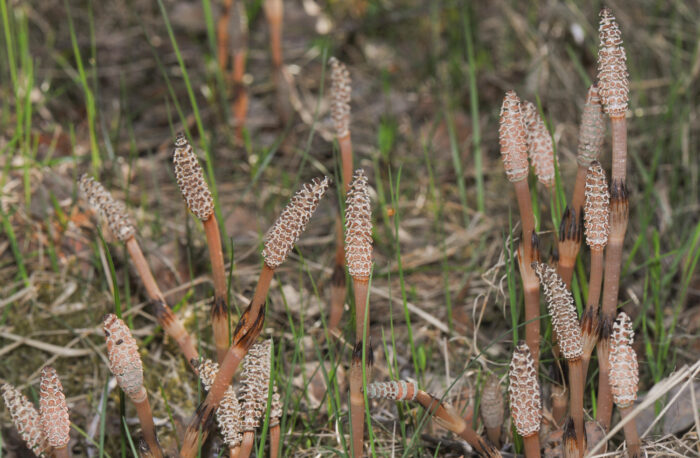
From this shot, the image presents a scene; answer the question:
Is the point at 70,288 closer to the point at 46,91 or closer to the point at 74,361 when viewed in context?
the point at 74,361

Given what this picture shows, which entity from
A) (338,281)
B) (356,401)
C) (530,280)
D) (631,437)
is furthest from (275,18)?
(631,437)

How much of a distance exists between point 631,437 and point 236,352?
0.83 metres

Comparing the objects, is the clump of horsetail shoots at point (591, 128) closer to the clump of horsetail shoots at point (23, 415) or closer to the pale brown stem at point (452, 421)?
the pale brown stem at point (452, 421)

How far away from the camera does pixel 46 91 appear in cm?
320

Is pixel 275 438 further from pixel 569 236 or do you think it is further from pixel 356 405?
pixel 569 236

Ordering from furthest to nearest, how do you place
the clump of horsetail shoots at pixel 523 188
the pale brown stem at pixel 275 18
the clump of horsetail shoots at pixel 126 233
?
1. the pale brown stem at pixel 275 18
2. the clump of horsetail shoots at pixel 126 233
3. the clump of horsetail shoots at pixel 523 188

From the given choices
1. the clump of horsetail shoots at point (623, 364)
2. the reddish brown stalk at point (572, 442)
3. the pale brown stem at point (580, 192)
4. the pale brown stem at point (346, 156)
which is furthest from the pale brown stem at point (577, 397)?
the pale brown stem at point (346, 156)

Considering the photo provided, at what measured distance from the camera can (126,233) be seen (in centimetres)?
180

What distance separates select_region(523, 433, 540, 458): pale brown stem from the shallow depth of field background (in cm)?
27

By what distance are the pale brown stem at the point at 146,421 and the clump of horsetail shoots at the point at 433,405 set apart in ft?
1.53

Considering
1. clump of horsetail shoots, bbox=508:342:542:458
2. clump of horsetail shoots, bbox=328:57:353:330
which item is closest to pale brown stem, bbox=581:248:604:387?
clump of horsetail shoots, bbox=508:342:542:458

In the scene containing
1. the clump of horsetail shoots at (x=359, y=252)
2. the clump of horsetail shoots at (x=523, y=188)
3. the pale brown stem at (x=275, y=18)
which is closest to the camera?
the clump of horsetail shoots at (x=359, y=252)

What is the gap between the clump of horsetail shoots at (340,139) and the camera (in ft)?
6.37

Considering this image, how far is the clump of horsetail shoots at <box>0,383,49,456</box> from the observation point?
5.11 feet
